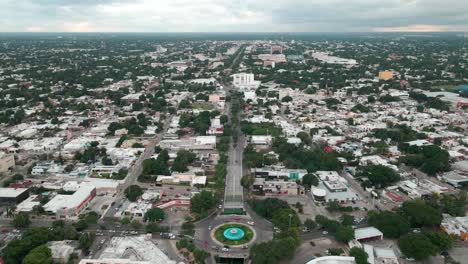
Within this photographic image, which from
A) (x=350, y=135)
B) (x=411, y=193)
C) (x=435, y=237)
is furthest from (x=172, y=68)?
(x=435, y=237)

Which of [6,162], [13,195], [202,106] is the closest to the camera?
[13,195]

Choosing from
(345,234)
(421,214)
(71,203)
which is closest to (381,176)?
(421,214)

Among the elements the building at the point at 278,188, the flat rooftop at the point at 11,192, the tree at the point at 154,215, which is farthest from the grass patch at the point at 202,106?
the tree at the point at 154,215

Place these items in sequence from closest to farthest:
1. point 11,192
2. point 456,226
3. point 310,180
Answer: point 456,226 < point 11,192 < point 310,180

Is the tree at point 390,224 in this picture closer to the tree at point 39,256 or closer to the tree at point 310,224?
the tree at point 310,224

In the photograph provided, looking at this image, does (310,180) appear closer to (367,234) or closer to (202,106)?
(367,234)

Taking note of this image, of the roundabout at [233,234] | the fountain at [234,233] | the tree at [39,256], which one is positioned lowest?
the roundabout at [233,234]

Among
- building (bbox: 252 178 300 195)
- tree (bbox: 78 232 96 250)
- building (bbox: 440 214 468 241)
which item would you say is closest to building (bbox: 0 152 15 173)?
tree (bbox: 78 232 96 250)
